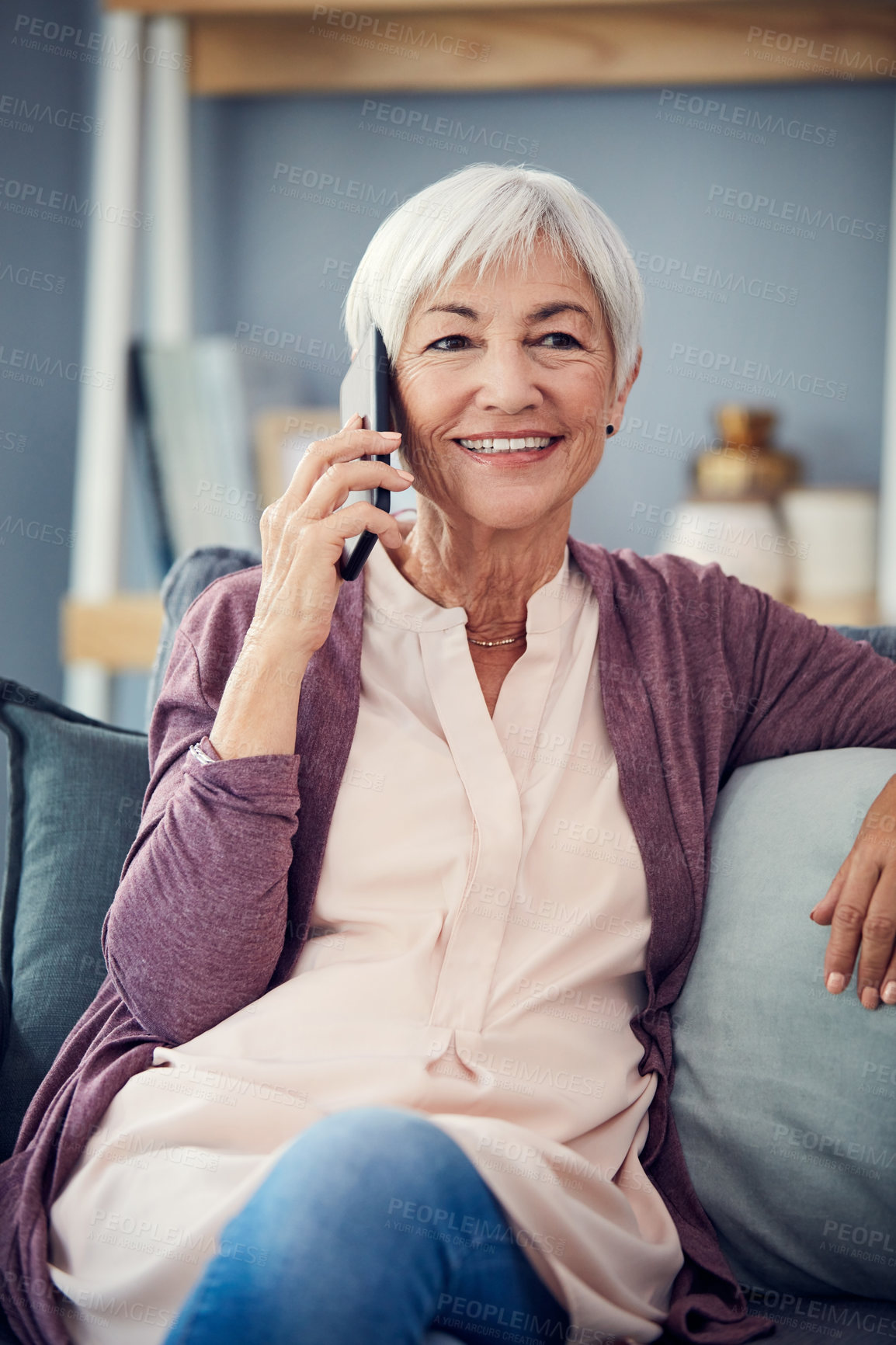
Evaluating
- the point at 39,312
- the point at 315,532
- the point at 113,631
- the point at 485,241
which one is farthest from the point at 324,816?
the point at 39,312

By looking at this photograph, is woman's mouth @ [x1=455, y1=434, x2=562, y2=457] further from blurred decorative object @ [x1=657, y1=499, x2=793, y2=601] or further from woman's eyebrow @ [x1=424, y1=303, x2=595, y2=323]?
blurred decorative object @ [x1=657, y1=499, x2=793, y2=601]

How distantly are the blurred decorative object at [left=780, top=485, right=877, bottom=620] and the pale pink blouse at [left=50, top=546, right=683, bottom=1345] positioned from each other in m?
1.04

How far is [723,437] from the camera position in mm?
2201

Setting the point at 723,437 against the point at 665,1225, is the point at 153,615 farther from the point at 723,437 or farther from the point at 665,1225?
the point at 665,1225

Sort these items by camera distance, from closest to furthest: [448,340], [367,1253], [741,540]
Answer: [367,1253] < [448,340] < [741,540]

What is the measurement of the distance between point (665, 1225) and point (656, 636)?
1.87 ft

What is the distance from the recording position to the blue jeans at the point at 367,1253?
71 cm

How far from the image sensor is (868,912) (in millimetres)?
990

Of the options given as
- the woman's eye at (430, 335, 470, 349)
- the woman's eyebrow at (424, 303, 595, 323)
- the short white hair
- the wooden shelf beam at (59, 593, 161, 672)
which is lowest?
the wooden shelf beam at (59, 593, 161, 672)

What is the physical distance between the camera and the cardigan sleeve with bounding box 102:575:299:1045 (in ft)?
3.23

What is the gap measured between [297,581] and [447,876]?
0.31 m

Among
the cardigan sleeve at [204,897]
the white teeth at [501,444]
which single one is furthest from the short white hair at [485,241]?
the cardigan sleeve at [204,897]

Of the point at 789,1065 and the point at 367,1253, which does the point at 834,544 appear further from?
the point at 367,1253

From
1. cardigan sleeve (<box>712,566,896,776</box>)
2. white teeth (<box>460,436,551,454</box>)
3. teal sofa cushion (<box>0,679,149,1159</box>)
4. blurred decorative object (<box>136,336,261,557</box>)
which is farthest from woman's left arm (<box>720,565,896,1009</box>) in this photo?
blurred decorative object (<box>136,336,261,557</box>)
